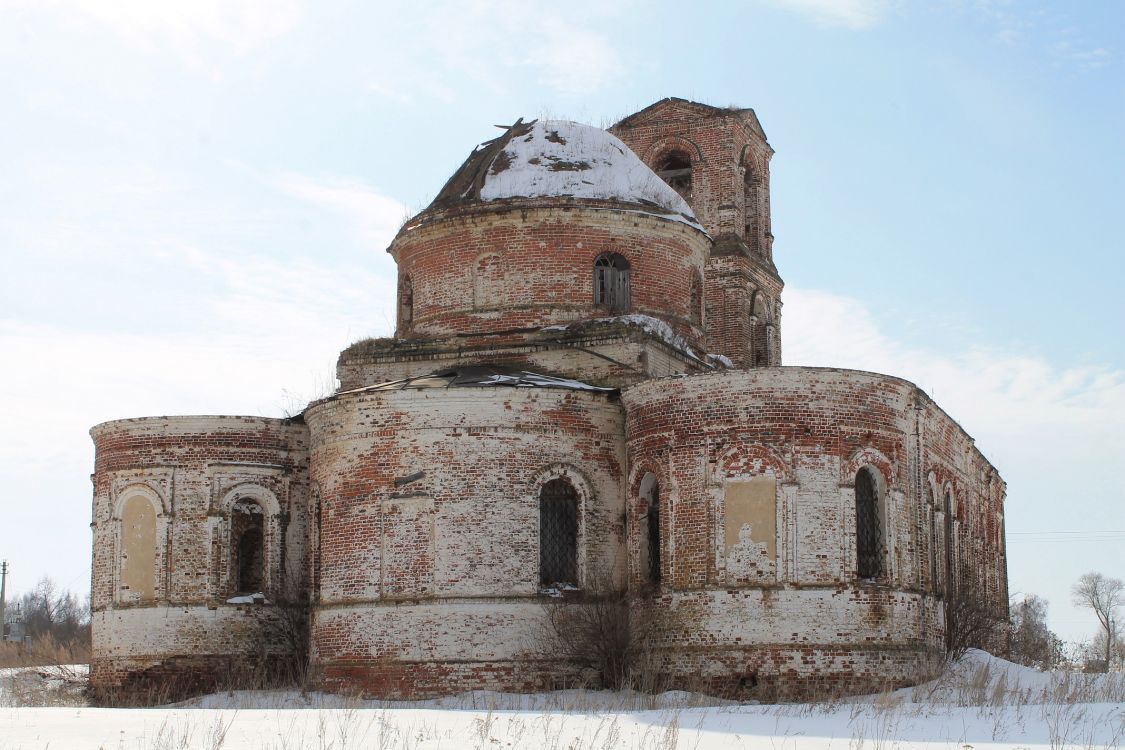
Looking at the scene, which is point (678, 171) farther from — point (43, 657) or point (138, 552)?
point (43, 657)

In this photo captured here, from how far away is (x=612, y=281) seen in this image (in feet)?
78.3

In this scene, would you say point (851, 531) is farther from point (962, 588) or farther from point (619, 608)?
point (962, 588)

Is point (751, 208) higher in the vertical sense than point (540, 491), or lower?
higher

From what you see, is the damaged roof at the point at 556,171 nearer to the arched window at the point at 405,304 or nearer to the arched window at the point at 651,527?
the arched window at the point at 405,304

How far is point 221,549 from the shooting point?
22.4 metres

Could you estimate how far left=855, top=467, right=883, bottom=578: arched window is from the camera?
1977cm

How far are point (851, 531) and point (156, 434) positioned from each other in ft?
33.9

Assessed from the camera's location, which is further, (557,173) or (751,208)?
(751,208)

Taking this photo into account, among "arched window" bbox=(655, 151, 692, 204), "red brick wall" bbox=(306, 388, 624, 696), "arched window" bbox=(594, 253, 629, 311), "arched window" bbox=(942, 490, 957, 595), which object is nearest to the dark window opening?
"red brick wall" bbox=(306, 388, 624, 696)

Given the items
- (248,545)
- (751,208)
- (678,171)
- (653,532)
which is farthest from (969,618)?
(678,171)

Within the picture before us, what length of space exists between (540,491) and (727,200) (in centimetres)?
1261

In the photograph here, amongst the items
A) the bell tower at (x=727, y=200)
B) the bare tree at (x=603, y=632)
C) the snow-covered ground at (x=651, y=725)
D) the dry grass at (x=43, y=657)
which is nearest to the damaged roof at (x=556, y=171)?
the bell tower at (x=727, y=200)

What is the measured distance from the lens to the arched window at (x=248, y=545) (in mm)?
22656

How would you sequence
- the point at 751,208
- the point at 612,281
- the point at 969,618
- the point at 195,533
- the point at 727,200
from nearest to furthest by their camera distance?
the point at 969,618, the point at 195,533, the point at 612,281, the point at 727,200, the point at 751,208
